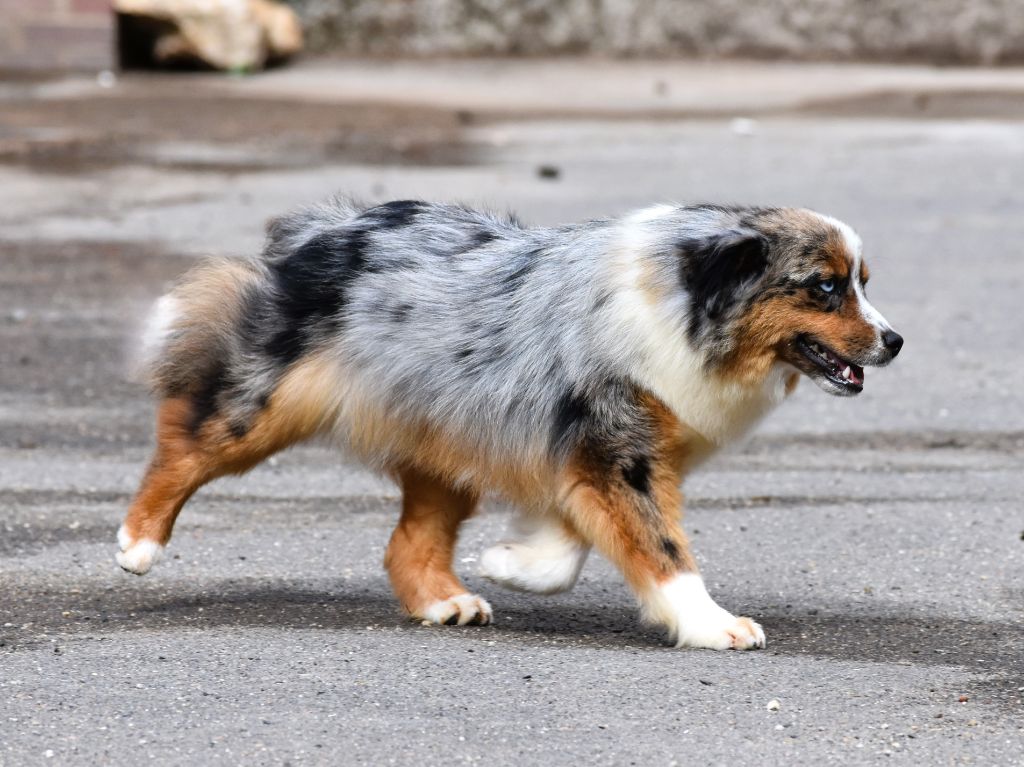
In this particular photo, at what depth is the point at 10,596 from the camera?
5.54 meters

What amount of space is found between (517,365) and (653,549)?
681mm

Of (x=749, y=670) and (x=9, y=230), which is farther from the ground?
(x=749, y=670)

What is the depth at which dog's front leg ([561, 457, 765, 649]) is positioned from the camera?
5043mm

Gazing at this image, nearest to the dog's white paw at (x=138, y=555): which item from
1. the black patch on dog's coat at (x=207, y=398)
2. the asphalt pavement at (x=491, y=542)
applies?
the asphalt pavement at (x=491, y=542)

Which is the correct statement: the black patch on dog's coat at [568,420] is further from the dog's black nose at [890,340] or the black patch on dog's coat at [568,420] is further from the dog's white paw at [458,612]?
the dog's black nose at [890,340]

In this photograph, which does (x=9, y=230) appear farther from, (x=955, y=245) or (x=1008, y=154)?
(x=1008, y=154)

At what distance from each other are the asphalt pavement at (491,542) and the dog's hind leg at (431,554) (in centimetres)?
8

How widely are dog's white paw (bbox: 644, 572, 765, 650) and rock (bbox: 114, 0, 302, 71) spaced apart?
13.2 m

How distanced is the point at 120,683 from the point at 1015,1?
53.3ft

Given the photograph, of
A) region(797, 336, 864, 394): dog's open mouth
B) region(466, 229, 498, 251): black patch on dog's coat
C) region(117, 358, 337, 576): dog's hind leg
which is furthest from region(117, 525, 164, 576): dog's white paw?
region(797, 336, 864, 394): dog's open mouth

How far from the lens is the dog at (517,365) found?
16.6 ft

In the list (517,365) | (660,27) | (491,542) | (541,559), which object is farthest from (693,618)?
(660,27)

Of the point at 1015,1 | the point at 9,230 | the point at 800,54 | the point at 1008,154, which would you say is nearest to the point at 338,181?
the point at 9,230

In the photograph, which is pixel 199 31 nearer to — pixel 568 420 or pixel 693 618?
pixel 568 420
